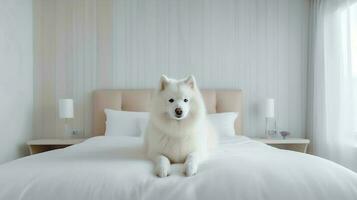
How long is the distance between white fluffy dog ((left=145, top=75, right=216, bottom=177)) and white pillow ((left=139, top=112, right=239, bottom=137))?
124 centimetres

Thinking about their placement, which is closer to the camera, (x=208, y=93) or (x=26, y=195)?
(x=26, y=195)

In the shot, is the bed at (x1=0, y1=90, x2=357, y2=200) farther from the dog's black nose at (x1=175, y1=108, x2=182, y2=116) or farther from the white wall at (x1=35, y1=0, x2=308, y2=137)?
the white wall at (x1=35, y1=0, x2=308, y2=137)

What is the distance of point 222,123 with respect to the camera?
3.02 metres

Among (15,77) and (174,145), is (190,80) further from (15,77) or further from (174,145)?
(15,77)

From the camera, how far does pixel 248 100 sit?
3.63m

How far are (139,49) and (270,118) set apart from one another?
191 cm

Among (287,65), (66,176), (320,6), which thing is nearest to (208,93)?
(287,65)

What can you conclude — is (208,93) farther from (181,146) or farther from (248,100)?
(181,146)

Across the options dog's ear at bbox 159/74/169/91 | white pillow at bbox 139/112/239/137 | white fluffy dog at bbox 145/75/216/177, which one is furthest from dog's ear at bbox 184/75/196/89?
white pillow at bbox 139/112/239/137

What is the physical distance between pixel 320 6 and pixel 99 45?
108 inches

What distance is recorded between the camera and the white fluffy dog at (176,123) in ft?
5.05

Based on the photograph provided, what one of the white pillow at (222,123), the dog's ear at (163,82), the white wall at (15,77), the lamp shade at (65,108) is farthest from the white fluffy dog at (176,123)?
the white wall at (15,77)

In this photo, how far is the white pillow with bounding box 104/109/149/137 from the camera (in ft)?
9.78

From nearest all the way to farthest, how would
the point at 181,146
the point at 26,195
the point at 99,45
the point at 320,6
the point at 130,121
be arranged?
the point at 26,195
the point at 181,146
the point at 130,121
the point at 320,6
the point at 99,45
